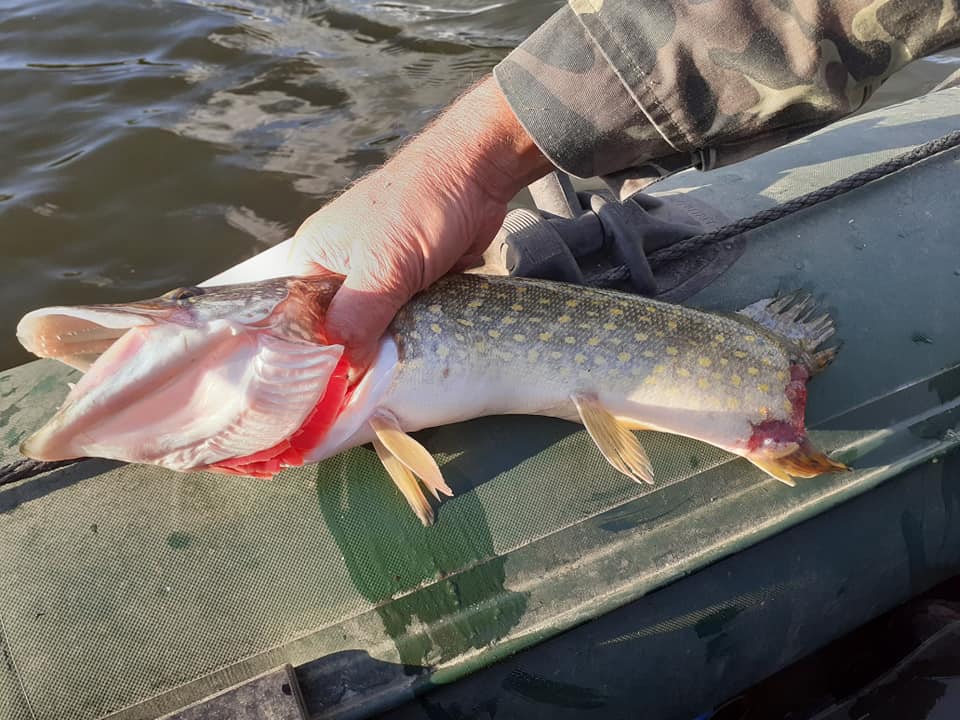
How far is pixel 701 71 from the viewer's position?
1.62m

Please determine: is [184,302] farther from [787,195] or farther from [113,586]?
[787,195]

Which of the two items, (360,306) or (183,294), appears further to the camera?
(360,306)

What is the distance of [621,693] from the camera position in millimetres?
1778

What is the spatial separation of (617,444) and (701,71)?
0.90 meters

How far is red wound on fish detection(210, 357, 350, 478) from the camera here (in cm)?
172

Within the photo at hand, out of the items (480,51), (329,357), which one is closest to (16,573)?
(329,357)

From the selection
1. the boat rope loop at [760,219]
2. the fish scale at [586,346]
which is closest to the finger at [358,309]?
the fish scale at [586,346]

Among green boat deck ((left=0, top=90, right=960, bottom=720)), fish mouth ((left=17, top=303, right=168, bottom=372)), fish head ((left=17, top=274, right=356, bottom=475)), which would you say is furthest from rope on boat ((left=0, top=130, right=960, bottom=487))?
fish mouth ((left=17, top=303, right=168, bottom=372))

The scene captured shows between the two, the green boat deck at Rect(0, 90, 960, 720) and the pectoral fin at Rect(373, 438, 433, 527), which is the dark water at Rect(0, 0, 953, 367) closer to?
the green boat deck at Rect(0, 90, 960, 720)

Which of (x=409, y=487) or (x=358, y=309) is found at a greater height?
(x=358, y=309)

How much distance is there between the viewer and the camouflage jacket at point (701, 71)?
156cm

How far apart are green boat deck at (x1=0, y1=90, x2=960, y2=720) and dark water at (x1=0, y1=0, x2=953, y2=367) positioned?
178 centimetres

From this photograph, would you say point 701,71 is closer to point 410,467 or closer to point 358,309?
point 358,309

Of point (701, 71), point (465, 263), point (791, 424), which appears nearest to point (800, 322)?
point (791, 424)
